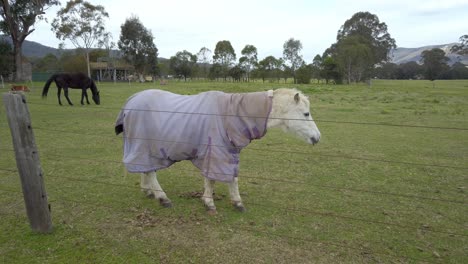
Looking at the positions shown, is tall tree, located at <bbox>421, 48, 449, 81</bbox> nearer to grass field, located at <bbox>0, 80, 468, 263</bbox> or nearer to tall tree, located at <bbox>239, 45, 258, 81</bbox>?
tall tree, located at <bbox>239, 45, 258, 81</bbox>

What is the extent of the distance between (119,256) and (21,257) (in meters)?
0.93

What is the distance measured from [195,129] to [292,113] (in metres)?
1.24

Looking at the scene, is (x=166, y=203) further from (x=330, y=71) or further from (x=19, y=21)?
(x=330, y=71)

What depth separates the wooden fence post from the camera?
3.06 metres

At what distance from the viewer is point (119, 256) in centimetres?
313

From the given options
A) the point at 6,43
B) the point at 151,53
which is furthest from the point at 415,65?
the point at 6,43

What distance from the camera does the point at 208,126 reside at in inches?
150

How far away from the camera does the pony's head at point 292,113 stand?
156 inches

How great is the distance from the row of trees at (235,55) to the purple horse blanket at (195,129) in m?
36.8

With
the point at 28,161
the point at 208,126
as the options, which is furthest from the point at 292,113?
the point at 28,161

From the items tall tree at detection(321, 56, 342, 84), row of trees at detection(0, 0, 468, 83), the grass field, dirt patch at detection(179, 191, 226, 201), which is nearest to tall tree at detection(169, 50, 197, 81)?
row of trees at detection(0, 0, 468, 83)

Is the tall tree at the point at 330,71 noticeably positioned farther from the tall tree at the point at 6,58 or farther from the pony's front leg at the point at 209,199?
the pony's front leg at the point at 209,199

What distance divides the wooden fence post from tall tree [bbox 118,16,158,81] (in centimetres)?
5718

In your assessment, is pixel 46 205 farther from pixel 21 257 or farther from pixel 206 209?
pixel 206 209
